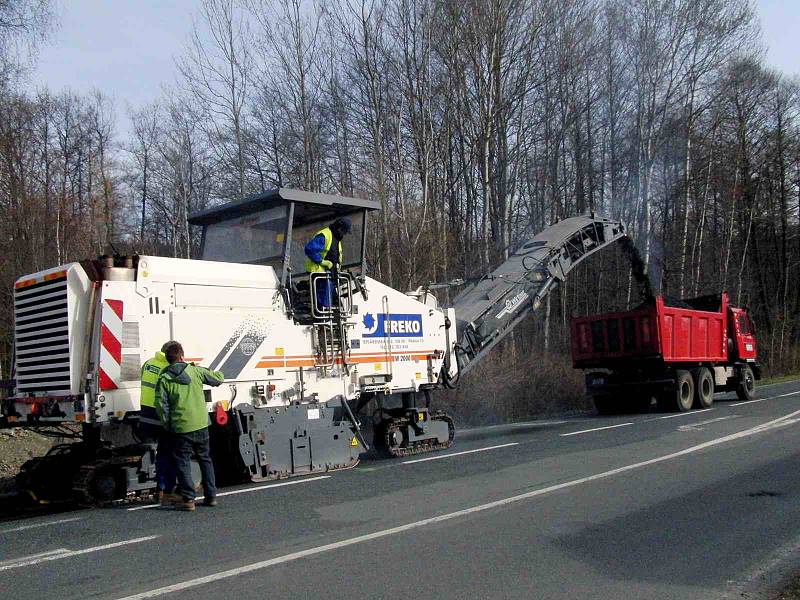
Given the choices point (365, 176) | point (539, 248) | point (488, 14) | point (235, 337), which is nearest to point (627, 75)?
point (488, 14)

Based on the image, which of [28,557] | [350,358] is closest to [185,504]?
[28,557]

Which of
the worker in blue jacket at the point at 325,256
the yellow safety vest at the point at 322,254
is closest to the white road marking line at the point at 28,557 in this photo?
the worker in blue jacket at the point at 325,256

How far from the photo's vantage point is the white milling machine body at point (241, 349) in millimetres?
8742

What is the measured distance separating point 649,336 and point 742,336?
16.8 ft

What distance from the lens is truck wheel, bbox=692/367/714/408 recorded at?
20.0 meters

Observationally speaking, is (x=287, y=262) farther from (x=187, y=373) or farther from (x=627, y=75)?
(x=627, y=75)

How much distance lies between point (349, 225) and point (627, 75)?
23301 millimetres

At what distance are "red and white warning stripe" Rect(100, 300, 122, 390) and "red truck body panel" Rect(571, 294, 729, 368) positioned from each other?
13.3 m

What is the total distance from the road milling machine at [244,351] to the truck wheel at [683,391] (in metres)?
8.00

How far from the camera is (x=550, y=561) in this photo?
6055 mm

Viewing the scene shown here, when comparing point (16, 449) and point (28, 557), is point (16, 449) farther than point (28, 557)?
Yes

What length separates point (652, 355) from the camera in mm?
18938

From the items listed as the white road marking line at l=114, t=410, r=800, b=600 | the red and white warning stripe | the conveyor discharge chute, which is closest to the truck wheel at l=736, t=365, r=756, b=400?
the conveyor discharge chute

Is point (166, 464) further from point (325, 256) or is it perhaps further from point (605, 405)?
point (605, 405)
